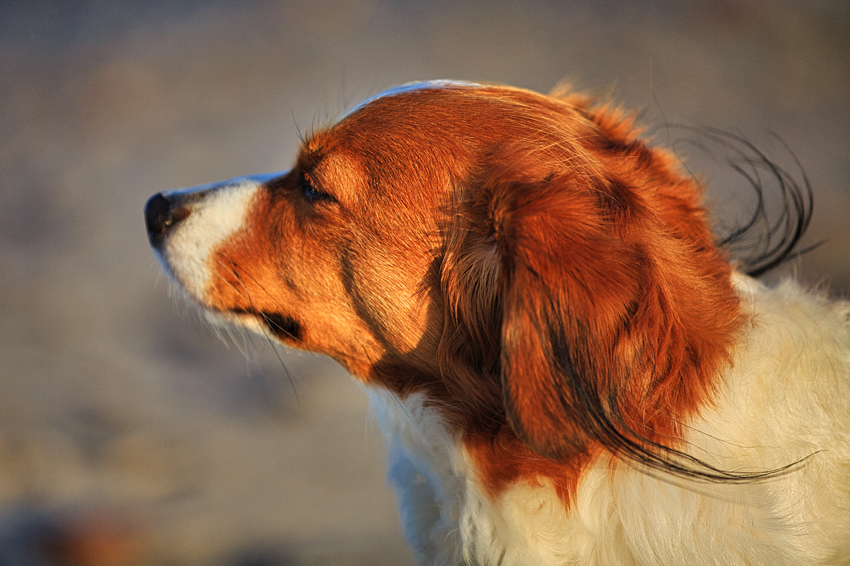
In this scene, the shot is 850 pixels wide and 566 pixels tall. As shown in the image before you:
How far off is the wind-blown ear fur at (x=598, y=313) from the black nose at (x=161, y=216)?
3.31 feet

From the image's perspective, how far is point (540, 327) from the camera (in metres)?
1.47

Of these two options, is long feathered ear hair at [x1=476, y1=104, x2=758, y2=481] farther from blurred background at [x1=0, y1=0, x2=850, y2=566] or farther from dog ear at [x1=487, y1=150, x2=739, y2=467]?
blurred background at [x1=0, y1=0, x2=850, y2=566]

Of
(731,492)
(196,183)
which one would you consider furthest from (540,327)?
(196,183)

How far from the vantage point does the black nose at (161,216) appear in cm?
215

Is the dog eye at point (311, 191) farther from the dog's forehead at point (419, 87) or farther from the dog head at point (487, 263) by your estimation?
the dog's forehead at point (419, 87)

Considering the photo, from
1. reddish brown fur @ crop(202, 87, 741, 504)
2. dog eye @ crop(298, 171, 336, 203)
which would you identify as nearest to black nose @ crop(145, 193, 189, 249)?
reddish brown fur @ crop(202, 87, 741, 504)

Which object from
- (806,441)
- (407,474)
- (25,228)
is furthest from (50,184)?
(806,441)

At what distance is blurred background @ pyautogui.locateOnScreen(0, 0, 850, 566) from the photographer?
3225 mm

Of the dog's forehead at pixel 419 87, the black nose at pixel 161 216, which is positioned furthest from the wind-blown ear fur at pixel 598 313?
the black nose at pixel 161 216

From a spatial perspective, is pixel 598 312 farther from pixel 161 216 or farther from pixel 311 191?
pixel 161 216

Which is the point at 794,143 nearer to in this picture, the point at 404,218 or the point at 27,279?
the point at 404,218

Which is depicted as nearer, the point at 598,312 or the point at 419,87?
the point at 598,312

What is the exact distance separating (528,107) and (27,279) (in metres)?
3.96

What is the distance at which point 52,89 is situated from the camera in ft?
18.4
